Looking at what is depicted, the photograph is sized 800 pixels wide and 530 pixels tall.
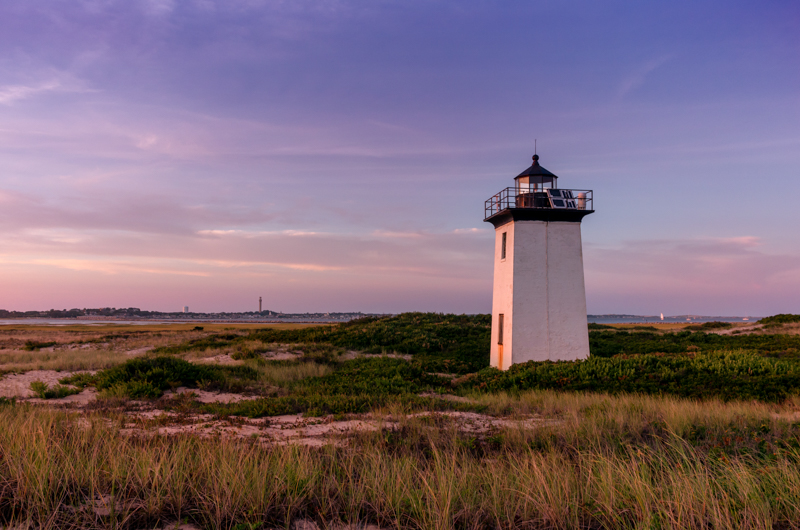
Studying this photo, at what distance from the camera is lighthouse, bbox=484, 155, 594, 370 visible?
2041 cm

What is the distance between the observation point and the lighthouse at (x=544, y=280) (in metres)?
20.4

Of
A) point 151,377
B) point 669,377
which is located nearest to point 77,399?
point 151,377

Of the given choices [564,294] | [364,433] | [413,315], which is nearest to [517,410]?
[364,433]

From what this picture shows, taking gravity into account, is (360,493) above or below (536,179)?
below

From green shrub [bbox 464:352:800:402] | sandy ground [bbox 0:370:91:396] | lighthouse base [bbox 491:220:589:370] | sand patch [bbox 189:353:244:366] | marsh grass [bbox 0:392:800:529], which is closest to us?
marsh grass [bbox 0:392:800:529]

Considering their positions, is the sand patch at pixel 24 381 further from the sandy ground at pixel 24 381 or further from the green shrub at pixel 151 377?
the green shrub at pixel 151 377

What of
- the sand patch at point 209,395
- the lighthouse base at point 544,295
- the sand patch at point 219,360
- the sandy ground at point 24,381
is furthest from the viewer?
the sand patch at point 219,360

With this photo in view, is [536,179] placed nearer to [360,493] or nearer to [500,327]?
[500,327]

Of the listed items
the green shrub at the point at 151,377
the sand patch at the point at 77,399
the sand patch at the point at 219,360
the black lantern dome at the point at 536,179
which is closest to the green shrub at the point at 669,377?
the black lantern dome at the point at 536,179

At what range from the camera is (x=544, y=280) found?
67.7ft

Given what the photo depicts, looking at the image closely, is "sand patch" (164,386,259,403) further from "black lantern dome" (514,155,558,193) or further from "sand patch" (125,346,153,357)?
"sand patch" (125,346,153,357)

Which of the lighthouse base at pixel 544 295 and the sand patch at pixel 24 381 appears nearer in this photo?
the sand patch at pixel 24 381

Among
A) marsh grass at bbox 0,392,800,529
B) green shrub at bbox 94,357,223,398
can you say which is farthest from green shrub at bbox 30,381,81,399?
marsh grass at bbox 0,392,800,529

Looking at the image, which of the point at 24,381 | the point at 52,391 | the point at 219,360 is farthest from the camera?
the point at 219,360
